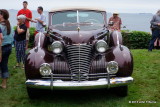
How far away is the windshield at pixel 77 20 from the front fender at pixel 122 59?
1023mm

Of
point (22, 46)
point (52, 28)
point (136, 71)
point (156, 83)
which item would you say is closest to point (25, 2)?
point (22, 46)

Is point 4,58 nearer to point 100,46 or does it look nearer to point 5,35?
point 5,35

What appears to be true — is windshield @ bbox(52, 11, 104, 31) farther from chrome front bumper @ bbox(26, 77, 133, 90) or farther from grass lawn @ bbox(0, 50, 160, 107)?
chrome front bumper @ bbox(26, 77, 133, 90)

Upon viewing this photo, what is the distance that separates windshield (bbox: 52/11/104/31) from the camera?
677cm

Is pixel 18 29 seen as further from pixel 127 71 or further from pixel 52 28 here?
pixel 127 71

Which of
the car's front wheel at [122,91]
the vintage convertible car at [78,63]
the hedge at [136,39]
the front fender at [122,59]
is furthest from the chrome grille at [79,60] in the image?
the hedge at [136,39]

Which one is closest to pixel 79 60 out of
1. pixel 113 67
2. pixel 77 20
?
pixel 113 67

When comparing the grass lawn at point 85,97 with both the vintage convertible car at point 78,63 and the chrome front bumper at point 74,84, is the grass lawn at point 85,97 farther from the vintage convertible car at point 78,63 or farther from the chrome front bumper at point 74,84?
the chrome front bumper at point 74,84

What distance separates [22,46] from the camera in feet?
26.6

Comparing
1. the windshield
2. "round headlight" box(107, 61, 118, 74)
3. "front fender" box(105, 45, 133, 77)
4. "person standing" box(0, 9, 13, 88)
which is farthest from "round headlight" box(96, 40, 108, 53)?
"person standing" box(0, 9, 13, 88)

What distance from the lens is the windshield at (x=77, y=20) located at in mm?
6766

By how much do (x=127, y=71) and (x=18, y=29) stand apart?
353cm

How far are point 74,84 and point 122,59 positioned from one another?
116 centimetres

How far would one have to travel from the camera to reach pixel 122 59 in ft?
18.8
